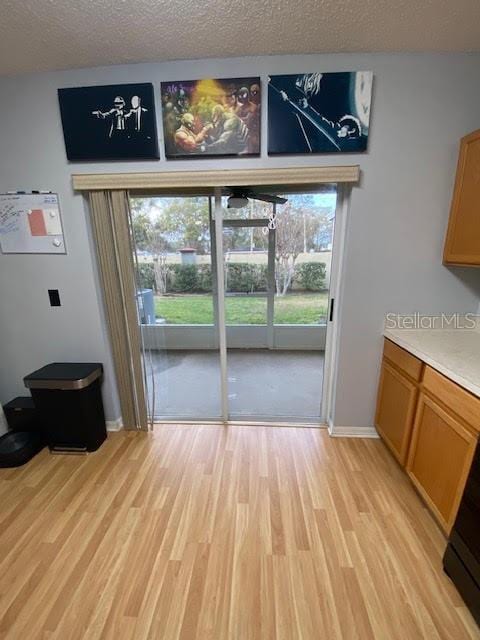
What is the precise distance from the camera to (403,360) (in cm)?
180

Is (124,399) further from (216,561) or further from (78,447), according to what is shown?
(216,561)

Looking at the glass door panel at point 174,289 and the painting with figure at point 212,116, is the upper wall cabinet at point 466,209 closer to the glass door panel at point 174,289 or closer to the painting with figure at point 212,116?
the painting with figure at point 212,116

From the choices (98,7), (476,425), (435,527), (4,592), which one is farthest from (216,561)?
(98,7)

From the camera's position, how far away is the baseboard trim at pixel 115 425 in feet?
7.88

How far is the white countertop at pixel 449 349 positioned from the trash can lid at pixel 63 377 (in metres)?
2.25

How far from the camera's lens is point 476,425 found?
1.21 metres

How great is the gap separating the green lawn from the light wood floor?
1258 mm

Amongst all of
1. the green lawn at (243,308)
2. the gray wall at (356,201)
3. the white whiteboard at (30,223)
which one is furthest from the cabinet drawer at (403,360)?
the white whiteboard at (30,223)

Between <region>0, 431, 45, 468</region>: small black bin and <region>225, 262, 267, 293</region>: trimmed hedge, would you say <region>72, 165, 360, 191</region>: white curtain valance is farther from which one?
<region>0, 431, 45, 468</region>: small black bin

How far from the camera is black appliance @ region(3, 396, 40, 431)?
2156 mm

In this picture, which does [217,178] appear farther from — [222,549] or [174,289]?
[222,549]

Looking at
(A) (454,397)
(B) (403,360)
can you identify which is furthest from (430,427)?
(B) (403,360)

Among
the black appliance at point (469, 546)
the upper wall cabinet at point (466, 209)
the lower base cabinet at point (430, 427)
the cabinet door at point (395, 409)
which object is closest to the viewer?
the black appliance at point (469, 546)

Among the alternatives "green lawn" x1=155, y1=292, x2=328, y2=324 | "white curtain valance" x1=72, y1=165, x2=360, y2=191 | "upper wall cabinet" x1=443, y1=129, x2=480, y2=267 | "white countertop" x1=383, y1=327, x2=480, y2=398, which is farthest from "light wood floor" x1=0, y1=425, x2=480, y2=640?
"white curtain valance" x1=72, y1=165, x2=360, y2=191
